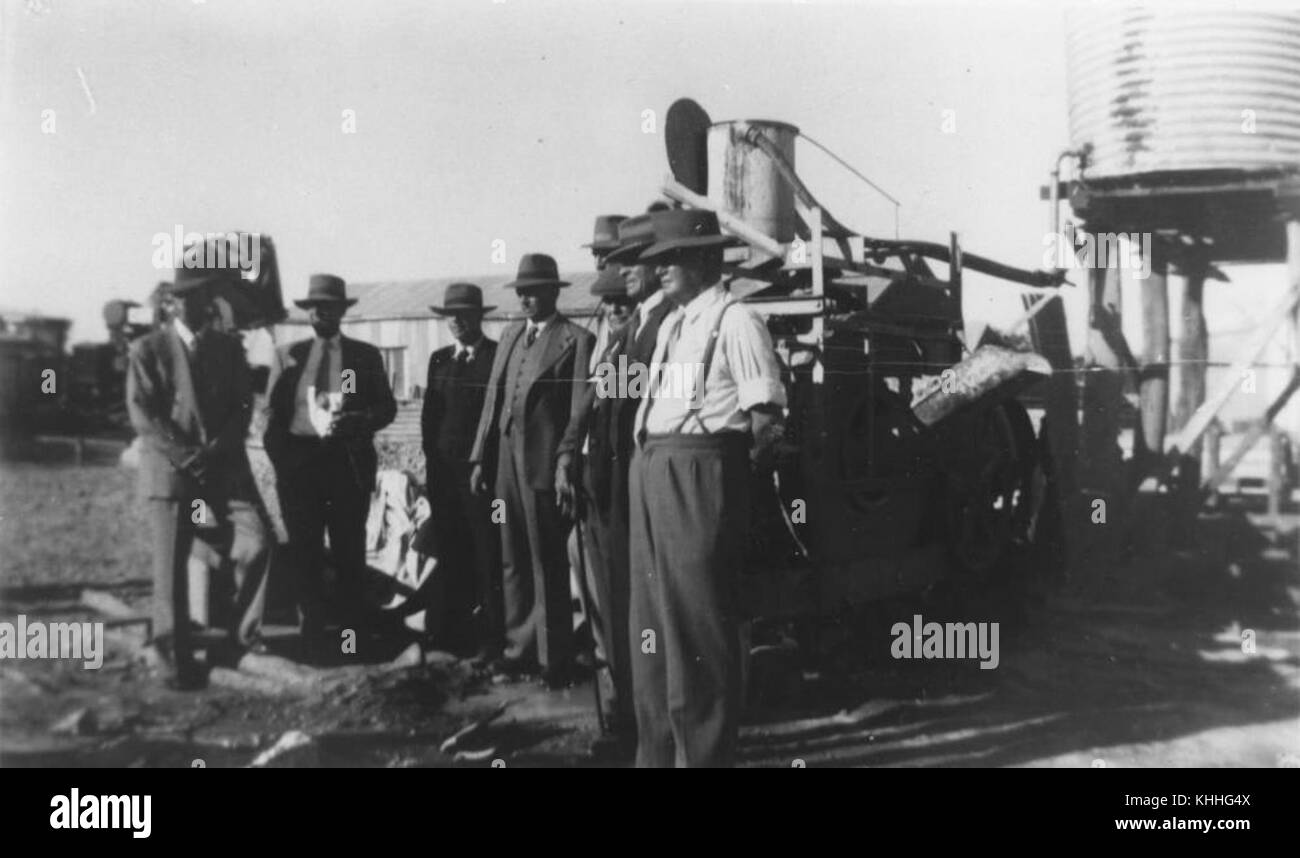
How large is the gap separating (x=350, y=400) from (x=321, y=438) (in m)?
0.24

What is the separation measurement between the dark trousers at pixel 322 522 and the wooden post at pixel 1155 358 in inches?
228

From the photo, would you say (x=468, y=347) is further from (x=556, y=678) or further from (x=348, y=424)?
(x=556, y=678)

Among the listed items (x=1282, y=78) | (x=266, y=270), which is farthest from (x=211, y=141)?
(x=1282, y=78)

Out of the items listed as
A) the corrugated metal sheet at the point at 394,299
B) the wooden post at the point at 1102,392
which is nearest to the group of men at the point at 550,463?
the corrugated metal sheet at the point at 394,299

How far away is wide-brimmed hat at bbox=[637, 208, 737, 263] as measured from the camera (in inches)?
158

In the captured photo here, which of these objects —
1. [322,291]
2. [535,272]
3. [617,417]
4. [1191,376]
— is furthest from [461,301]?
[1191,376]

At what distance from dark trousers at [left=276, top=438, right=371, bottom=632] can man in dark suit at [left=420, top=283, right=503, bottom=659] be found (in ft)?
1.45

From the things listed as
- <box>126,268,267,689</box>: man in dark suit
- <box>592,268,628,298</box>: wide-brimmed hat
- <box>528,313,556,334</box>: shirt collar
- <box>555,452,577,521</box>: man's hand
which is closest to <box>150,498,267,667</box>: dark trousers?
<box>126,268,267,689</box>: man in dark suit

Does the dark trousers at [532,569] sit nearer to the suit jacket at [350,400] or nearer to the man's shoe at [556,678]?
the man's shoe at [556,678]

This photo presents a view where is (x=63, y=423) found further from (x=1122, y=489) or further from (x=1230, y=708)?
(x=1122, y=489)

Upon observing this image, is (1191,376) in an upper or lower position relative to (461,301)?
lower

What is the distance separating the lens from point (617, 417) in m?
4.16

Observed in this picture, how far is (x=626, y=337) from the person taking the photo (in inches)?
176
